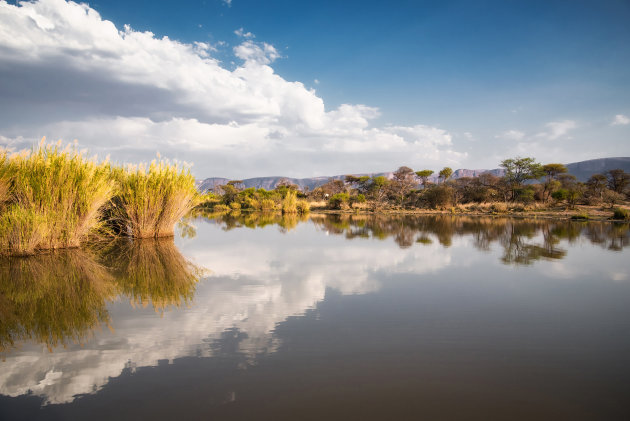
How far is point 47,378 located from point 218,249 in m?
6.23

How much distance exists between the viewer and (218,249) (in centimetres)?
868

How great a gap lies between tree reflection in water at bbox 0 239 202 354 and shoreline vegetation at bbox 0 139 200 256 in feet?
1.56

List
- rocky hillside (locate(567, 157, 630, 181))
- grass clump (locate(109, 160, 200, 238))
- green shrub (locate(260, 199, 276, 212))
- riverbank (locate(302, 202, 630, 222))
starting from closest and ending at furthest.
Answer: grass clump (locate(109, 160, 200, 238)) → riverbank (locate(302, 202, 630, 222)) → green shrub (locate(260, 199, 276, 212)) → rocky hillside (locate(567, 157, 630, 181))

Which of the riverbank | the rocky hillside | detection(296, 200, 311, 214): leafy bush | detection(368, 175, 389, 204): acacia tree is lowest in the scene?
the riverbank

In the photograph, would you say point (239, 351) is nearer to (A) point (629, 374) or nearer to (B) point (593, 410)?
(B) point (593, 410)

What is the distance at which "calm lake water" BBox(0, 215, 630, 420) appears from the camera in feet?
7.23

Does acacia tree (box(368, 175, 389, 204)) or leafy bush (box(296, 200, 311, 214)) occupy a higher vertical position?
acacia tree (box(368, 175, 389, 204))

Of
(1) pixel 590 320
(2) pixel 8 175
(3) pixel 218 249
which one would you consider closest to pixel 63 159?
(2) pixel 8 175

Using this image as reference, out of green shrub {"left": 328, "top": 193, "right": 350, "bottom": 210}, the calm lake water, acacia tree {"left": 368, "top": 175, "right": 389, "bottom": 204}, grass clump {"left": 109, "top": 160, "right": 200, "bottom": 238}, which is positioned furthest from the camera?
acacia tree {"left": 368, "top": 175, "right": 389, "bottom": 204}

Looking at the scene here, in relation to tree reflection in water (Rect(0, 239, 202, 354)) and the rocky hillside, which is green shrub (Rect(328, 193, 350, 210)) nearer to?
tree reflection in water (Rect(0, 239, 202, 354))

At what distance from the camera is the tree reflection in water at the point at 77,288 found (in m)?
3.34

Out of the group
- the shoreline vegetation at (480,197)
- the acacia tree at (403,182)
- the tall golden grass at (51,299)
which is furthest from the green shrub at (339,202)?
the tall golden grass at (51,299)

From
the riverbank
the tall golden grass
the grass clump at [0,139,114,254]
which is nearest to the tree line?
A: the riverbank

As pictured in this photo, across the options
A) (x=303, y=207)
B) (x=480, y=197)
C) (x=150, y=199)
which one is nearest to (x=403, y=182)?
(x=480, y=197)
